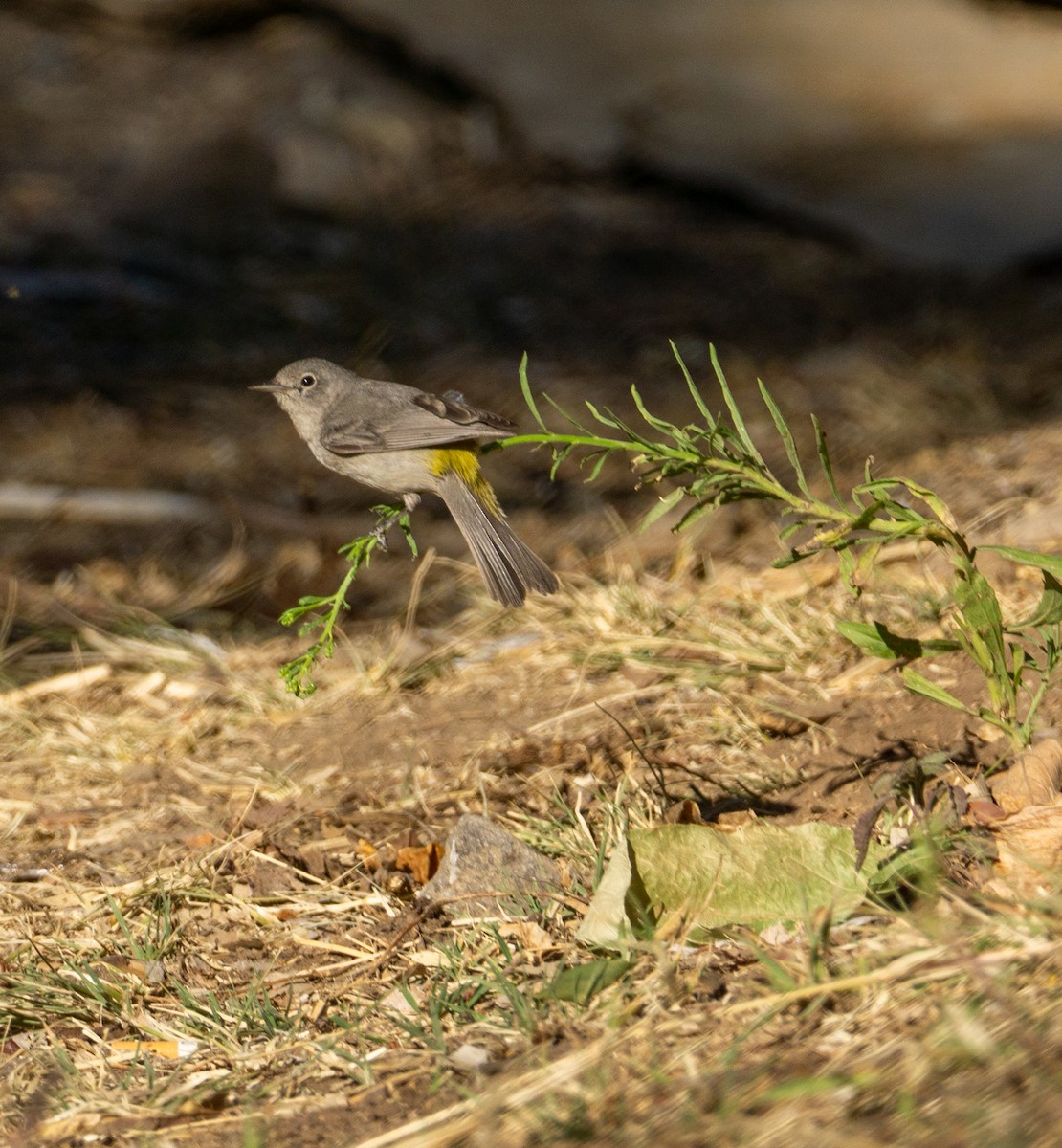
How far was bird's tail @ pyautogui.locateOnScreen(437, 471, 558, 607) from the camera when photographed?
12.4 feet

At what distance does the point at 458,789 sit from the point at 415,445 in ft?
3.38

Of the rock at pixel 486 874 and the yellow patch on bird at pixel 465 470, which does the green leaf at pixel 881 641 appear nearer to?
the rock at pixel 486 874

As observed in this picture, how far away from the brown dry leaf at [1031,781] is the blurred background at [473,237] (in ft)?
9.21

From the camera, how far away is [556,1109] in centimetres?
194

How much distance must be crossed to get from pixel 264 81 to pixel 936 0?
487 centimetres

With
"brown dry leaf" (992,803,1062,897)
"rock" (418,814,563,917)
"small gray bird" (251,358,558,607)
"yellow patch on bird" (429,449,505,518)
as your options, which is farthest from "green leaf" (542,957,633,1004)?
"yellow patch on bird" (429,449,505,518)

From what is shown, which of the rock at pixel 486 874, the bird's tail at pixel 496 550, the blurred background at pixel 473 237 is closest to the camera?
the rock at pixel 486 874

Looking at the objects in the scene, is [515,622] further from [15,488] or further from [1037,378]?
[1037,378]

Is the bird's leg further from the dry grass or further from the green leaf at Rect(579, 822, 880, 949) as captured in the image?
the green leaf at Rect(579, 822, 880, 949)

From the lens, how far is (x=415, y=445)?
13.2 feet

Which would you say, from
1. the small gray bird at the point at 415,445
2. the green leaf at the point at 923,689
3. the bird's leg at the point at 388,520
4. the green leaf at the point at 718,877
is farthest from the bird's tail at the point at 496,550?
the green leaf at the point at 923,689

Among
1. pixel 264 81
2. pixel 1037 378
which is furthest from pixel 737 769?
pixel 264 81

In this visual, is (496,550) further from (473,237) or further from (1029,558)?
(473,237)

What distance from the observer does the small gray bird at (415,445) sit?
3.84 metres
